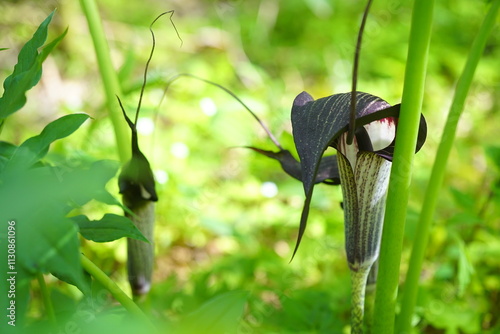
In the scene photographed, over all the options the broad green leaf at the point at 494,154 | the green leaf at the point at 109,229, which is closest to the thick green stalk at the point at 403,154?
the green leaf at the point at 109,229

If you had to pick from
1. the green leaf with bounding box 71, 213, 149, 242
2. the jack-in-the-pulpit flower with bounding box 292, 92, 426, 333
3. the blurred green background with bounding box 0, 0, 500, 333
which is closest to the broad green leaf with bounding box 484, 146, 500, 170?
the blurred green background with bounding box 0, 0, 500, 333

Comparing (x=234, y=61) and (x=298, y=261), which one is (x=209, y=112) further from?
(x=234, y=61)

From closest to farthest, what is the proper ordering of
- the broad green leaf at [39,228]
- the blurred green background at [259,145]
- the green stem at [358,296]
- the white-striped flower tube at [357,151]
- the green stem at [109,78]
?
1. the broad green leaf at [39,228]
2. the white-striped flower tube at [357,151]
3. the green stem at [358,296]
4. the green stem at [109,78]
5. the blurred green background at [259,145]

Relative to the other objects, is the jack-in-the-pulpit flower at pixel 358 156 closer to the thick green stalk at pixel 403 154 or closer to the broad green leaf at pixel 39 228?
the thick green stalk at pixel 403 154

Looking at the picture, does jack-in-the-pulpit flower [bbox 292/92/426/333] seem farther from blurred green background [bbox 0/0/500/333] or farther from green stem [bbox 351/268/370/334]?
blurred green background [bbox 0/0/500/333]

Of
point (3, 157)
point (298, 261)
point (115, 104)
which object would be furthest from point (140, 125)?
point (3, 157)

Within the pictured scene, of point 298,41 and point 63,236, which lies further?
point 298,41
